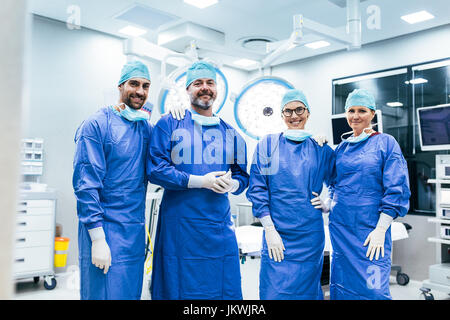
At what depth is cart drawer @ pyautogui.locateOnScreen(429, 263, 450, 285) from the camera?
10.9 feet

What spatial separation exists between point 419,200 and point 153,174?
3.61 metres

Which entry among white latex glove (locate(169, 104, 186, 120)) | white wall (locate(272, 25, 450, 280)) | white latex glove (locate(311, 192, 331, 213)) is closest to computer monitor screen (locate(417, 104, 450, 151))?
white wall (locate(272, 25, 450, 280))

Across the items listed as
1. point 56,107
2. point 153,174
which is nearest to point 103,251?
point 153,174

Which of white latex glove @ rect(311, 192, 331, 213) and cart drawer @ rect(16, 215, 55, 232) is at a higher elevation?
white latex glove @ rect(311, 192, 331, 213)

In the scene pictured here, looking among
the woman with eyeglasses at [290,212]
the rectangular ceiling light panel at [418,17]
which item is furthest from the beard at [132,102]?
the rectangular ceiling light panel at [418,17]

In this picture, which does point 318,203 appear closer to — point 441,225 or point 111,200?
point 111,200

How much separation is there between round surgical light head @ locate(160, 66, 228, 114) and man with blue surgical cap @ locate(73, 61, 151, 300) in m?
0.48

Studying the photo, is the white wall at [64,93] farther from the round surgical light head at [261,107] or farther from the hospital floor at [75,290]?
the round surgical light head at [261,107]

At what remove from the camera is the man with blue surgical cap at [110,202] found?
1.46 meters

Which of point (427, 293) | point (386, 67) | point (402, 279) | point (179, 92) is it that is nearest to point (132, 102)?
point (179, 92)

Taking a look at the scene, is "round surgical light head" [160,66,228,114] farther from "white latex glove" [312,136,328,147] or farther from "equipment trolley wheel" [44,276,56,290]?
"equipment trolley wheel" [44,276,56,290]

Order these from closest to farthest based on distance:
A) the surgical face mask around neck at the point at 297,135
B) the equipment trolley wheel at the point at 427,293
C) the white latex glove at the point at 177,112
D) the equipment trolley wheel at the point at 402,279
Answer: the white latex glove at the point at 177,112, the surgical face mask around neck at the point at 297,135, the equipment trolley wheel at the point at 427,293, the equipment trolley wheel at the point at 402,279

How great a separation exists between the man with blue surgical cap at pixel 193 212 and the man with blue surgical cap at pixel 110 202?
0.30 ft

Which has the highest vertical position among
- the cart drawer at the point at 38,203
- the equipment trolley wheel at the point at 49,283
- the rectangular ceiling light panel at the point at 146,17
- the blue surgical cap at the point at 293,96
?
the rectangular ceiling light panel at the point at 146,17
